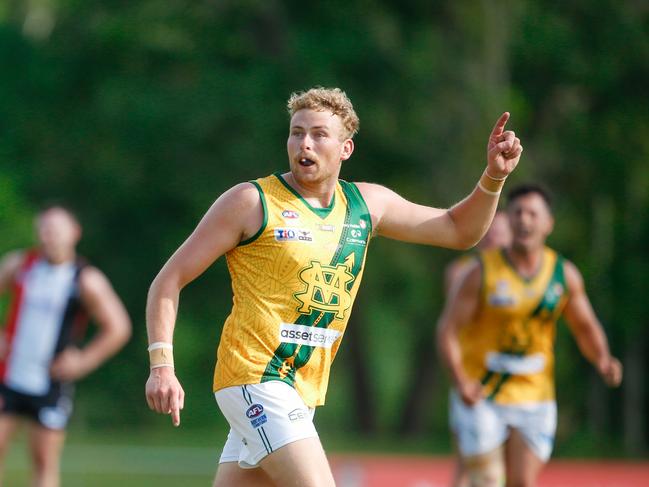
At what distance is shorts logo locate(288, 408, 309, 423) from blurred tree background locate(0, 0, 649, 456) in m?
18.9

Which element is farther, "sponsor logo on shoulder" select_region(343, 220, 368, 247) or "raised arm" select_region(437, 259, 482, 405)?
"raised arm" select_region(437, 259, 482, 405)

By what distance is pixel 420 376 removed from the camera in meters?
32.3

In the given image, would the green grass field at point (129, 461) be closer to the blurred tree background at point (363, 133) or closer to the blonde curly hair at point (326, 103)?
the blurred tree background at point (363, 133)

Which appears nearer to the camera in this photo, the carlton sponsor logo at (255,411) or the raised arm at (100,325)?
the carlton sponsor logo at (255,411)

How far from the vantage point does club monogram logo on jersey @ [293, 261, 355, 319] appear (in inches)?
237

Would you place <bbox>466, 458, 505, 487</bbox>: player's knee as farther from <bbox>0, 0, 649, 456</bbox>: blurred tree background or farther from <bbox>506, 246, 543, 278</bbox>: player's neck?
<bbox>0, 0, 649, 456</bbox>: blurred tree background

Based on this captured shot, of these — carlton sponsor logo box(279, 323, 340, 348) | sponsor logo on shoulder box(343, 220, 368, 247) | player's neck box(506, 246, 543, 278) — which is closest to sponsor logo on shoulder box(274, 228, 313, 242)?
sponsor logo on shoulder box(343, 220, 368, 247)

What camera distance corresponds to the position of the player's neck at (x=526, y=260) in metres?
9.28

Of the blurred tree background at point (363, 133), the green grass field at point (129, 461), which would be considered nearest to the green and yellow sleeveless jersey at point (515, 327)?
the green grass field at point (129, 461)

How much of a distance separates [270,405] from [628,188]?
834 inches

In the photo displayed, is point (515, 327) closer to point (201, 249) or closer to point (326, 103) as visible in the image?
point (326, 103)

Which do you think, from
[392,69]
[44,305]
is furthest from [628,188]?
[44,305]

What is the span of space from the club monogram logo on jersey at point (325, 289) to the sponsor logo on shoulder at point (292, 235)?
0.38 feet

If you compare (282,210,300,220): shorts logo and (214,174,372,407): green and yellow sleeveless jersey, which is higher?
(282,210,300,220): shorts logo
